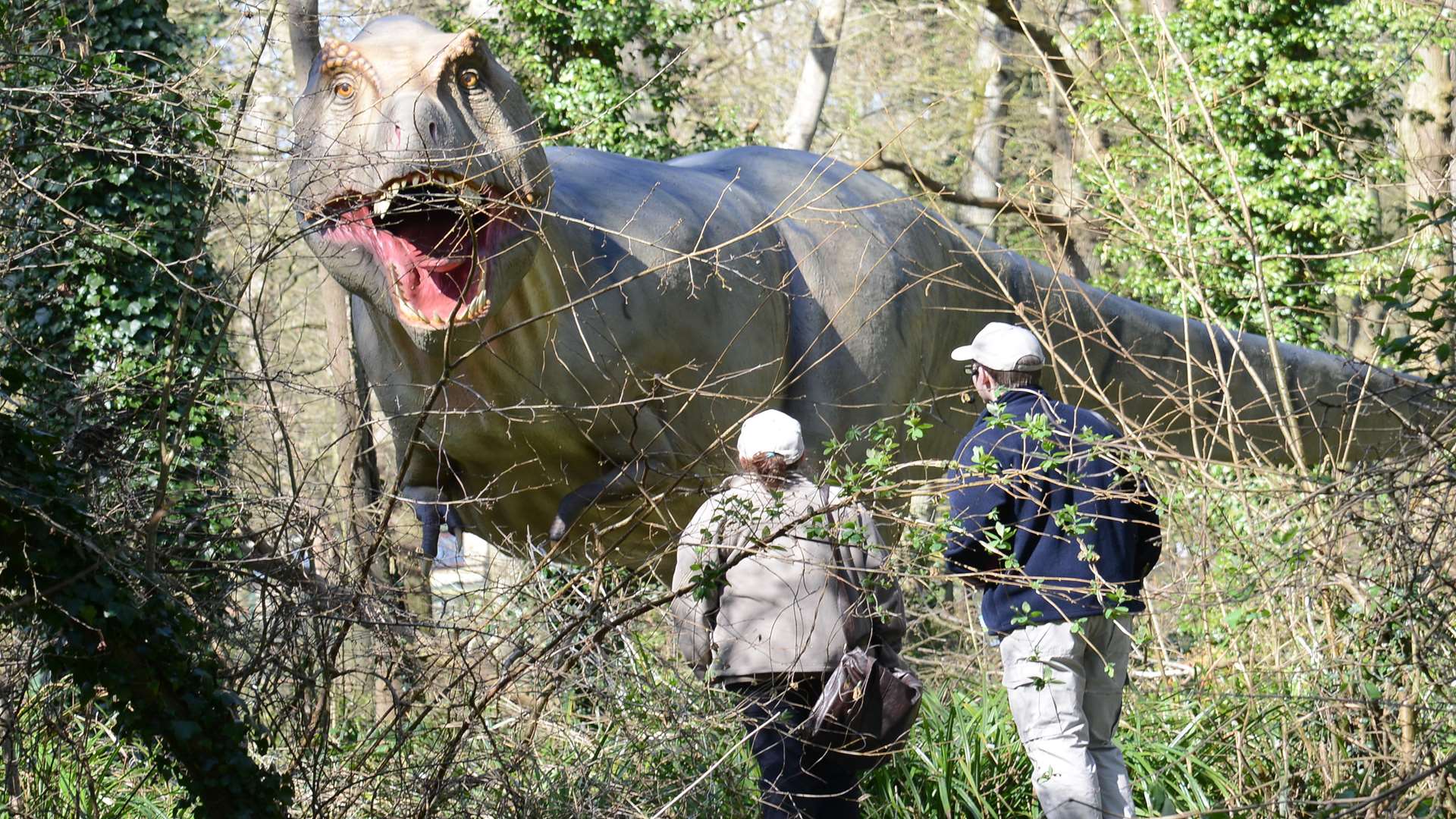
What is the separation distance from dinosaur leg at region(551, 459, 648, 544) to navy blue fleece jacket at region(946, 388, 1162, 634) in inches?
42.6

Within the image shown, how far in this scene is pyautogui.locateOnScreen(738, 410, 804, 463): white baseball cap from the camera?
14.5ft

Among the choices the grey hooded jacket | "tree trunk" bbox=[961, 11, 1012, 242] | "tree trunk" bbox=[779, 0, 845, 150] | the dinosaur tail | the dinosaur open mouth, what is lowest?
"tree trunk" bbox=[961, 11, 1012, 242]

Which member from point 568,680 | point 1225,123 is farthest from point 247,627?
point 1225,123

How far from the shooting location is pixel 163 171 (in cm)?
732

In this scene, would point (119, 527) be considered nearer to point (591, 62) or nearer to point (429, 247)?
point (429, 247)

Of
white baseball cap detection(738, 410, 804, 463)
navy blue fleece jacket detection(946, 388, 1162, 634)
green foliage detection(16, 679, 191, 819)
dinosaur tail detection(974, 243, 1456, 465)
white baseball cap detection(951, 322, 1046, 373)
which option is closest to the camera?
green foliage detection(16, 679, 191, 819)

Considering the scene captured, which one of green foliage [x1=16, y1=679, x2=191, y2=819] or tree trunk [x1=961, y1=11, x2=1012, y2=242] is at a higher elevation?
green foliage [x1=16, y1=679, x2=191, y2=819]

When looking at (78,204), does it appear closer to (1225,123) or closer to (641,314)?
(641,314)

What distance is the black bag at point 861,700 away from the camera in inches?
177

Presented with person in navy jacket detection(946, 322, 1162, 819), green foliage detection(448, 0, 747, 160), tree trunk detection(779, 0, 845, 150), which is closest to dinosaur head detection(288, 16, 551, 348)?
person in navy jacket detection(946, 322, 1162, 819)

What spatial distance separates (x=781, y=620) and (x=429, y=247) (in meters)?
1.44

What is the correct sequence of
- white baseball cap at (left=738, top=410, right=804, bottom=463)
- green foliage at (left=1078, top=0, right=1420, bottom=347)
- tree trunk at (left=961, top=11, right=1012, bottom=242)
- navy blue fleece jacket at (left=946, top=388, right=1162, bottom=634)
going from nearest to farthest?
navy blue fleece jacket at (left=946, top=388, right=1162, bottom=634), white baseball cap at (left=738, top=410, right=804, bottom=463), green foliage at (left=1078, top=0, right=1420, bottom=347), tree trunk at (left=961, top=11, right=1012, bottom=242)

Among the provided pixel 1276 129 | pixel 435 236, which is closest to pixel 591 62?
pixel 1276 129

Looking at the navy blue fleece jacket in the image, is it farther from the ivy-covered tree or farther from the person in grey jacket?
the ivy-covered tree
